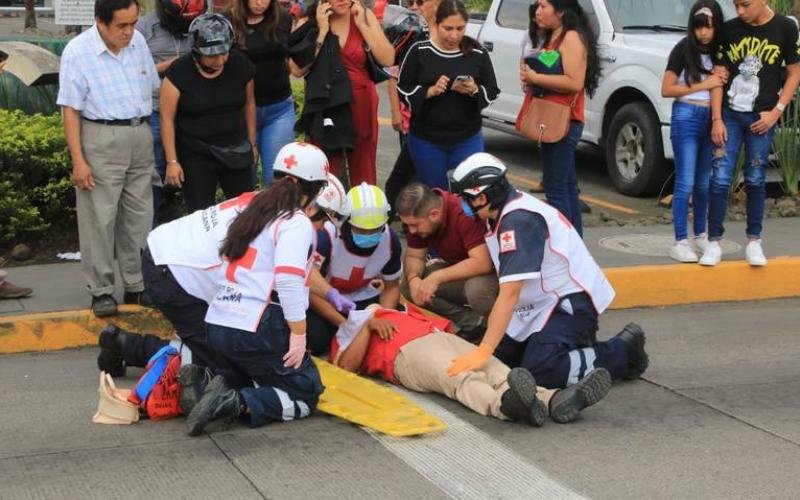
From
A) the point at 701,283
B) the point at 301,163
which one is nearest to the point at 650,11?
the point at 701,283

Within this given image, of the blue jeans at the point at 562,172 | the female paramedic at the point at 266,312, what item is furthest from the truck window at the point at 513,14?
the female paramedic at the point at 266,312

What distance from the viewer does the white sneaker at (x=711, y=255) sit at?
8.29 meters

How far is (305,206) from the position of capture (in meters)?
5.65

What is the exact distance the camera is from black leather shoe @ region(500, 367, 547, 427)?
5363 mm

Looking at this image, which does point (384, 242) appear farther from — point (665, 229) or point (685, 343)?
point (665, 229)

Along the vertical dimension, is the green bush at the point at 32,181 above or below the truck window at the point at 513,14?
below

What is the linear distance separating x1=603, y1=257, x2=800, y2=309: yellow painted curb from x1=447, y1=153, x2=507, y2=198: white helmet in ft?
7.87

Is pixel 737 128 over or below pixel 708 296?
over

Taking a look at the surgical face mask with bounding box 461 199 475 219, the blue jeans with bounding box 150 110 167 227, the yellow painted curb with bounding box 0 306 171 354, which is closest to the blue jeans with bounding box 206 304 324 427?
the surgical face mask with bounding box 461 199 475 219

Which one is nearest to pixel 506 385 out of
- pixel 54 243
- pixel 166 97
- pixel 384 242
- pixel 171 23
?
pixel 384 242

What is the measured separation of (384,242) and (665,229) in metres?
3.85

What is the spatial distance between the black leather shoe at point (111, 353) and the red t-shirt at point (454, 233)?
1643mm

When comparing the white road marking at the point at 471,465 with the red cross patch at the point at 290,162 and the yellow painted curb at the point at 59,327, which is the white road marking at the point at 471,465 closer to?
the red cross patch at the point at 290,162

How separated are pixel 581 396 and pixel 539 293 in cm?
69
